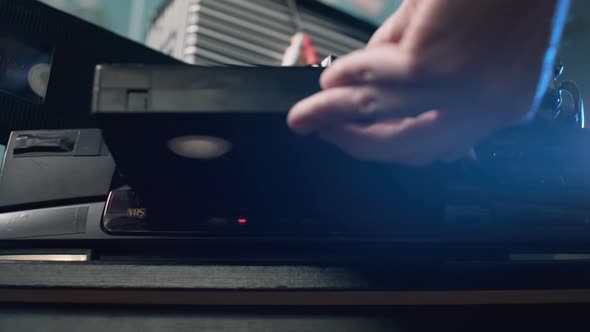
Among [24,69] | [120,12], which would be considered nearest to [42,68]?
[24,69]

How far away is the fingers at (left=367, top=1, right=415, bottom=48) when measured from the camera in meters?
0.42

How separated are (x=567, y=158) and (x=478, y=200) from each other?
94mm

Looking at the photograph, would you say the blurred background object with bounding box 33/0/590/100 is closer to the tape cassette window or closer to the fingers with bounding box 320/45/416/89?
the tape cassette window

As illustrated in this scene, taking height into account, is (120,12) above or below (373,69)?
above

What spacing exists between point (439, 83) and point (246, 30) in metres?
0.85

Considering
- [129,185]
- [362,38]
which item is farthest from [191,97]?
[362,38]

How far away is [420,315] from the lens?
18.5 inches

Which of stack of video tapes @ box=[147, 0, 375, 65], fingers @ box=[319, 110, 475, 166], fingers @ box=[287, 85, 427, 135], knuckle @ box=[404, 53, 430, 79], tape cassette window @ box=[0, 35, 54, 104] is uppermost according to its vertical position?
stack of video tapes @ box=[147, 0, 375, 65]

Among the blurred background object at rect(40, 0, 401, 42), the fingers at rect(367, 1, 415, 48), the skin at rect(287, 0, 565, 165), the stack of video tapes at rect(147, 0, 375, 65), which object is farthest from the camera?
the blurred background object at rect(40, 0, 401, 42)

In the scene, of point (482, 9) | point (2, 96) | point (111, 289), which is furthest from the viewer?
point (2, 96)

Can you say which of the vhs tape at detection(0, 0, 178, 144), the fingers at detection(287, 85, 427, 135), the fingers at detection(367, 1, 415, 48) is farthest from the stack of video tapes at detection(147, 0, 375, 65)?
the fingers at detection(287, 85, 427, 135)

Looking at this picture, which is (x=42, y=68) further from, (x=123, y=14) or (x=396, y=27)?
(x=123, y=14)

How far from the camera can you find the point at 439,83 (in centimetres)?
32

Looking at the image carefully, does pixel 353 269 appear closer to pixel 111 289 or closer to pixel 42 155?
pixel 111 289
